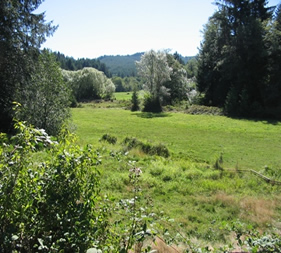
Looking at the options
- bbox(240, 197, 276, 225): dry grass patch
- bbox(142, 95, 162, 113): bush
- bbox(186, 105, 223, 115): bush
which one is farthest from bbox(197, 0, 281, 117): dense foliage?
bbox(240, 197, 276, 225): dry grass patch

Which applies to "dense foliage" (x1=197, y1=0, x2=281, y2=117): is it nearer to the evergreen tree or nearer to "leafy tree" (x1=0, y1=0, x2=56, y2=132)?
the evergreen tree

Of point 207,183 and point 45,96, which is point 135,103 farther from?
point 207,183

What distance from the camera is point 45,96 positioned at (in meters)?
16.4

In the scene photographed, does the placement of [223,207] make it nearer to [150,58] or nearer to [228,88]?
[228,88]

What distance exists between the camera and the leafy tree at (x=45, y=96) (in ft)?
52.5

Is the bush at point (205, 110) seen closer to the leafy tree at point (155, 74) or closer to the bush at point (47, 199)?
the leafy tree at point (155, 74)

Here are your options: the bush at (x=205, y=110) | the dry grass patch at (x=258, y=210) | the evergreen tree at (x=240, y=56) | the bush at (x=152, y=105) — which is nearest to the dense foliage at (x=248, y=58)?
the evergreen tree at (x=240, y=56)

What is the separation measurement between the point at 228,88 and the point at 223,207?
3015 centimetres

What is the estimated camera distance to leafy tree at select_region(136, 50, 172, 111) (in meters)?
38.4

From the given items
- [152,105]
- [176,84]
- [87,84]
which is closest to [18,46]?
Result: [152,105]

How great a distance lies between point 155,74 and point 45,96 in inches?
962

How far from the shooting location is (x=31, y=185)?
8.91 ft

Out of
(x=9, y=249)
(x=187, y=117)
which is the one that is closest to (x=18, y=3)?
(x=9, y=249)

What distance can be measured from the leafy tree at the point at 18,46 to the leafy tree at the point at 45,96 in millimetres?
1262
